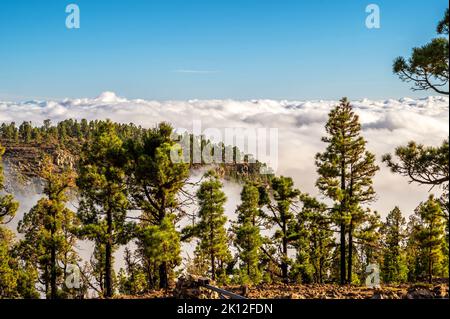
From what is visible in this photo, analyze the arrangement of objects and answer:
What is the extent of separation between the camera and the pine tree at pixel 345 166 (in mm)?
23672

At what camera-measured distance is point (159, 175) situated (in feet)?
67.4

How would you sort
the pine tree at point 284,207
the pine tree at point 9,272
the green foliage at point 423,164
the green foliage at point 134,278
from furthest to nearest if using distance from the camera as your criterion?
the green foliage at point 134,278 → the pine tree at point 284,207 → the pine tree at point 9,272 → the green foliage at point 423,164

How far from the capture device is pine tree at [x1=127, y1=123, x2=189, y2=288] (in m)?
20.5

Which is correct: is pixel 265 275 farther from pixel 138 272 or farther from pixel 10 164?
pixel 10 164

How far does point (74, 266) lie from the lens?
31.5 m

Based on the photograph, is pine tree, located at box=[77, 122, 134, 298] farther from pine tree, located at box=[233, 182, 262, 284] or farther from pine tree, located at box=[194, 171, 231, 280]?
pine tree, located at box=[233, 182, 262, 284]

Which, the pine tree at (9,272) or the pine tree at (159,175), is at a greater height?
the pine tree at (159,175)

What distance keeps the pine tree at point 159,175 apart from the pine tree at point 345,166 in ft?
26.1

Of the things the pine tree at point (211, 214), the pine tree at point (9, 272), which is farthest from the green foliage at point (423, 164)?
the pine tree at point (9, 272)

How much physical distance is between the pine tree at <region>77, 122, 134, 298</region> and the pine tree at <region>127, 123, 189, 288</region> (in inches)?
26.4

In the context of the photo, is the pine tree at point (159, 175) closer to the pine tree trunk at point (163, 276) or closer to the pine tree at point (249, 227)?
the pine tree trunk at point (163, 276)

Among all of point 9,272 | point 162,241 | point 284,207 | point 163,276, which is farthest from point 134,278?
point 162,241

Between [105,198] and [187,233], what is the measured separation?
4576mm
